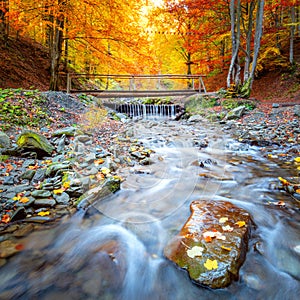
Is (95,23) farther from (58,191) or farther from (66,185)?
(58,191)

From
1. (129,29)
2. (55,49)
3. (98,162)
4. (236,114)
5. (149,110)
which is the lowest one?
(98,162)

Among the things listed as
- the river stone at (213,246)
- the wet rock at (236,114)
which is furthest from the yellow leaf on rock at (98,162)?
the wet rock at (236,114)

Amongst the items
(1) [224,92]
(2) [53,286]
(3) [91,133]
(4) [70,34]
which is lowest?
(2) [53,286]

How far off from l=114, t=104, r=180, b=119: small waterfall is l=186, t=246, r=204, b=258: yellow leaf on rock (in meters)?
11.8

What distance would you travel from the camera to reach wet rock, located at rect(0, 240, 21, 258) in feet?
7.39

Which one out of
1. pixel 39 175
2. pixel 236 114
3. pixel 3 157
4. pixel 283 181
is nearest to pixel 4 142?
pixel 3 157

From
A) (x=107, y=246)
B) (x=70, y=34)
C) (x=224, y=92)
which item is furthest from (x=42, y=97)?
(x=224, y=92)

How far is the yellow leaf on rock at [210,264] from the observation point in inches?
75.0

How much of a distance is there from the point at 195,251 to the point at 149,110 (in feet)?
42.2

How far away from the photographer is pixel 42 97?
738 centimetres

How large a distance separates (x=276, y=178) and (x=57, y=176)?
12.9ft

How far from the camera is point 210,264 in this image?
1.92 meters

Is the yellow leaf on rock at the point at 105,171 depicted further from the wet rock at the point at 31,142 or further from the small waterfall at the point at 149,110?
the small waterfall at the point at 149,110

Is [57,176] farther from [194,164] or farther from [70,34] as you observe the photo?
[70,34]
